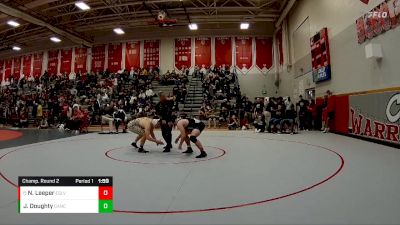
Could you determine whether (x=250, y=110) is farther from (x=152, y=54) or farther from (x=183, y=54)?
(x=152, y=54)

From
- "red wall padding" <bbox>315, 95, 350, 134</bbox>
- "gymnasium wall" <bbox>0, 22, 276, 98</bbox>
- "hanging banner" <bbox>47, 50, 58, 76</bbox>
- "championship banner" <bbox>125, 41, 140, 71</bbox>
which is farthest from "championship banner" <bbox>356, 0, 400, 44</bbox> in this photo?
"hanging banner" <bbox>47, 50, 58, 76</bbox>

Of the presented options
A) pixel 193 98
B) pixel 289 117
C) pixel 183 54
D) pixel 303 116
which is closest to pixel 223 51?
pixel 183 54

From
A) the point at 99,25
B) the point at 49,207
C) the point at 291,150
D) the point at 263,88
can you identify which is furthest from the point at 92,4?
the point at 49,207

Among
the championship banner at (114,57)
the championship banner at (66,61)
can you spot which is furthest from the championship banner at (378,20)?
the championship banner at (66,61)

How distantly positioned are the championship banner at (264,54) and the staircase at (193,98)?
4.75 meters

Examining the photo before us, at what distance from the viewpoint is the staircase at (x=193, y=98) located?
15273 mm

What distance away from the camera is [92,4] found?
15.4 meters

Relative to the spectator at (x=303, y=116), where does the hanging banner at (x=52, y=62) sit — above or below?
above

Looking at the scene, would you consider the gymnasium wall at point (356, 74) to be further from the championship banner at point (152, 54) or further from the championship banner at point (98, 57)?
the championship banner at point (98, 57)

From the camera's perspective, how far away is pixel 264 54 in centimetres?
1919

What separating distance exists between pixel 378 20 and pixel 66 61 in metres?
22.2

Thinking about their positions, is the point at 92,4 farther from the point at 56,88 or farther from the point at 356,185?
the point at 356,185

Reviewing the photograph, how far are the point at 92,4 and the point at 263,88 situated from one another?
41.0 ft

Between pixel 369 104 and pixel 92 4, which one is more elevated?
pixel 92 4
